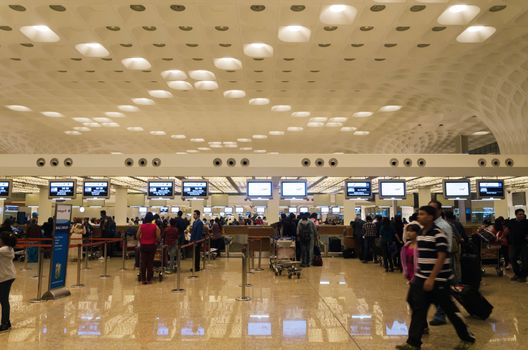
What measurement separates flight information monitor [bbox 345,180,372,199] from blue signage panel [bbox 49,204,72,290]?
9.37m

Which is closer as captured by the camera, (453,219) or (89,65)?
(453,219)

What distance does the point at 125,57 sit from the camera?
1109 cm

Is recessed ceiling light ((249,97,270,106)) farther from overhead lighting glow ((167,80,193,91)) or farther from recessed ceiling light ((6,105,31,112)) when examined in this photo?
recessed ceiling light ((6,105,31,112))

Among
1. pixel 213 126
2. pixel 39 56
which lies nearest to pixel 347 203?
pixel 213 126

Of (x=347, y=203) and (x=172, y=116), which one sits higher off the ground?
(x=172, y=116)

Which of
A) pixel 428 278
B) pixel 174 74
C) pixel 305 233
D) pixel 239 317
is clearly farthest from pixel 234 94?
A: pixel 428 278

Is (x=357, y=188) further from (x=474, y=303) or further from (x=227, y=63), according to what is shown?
(x=474, y=303)

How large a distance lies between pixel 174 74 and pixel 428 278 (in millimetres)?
10066

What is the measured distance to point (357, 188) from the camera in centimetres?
1484

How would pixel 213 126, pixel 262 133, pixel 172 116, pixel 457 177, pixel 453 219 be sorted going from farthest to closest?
pixel 262 133
pixel 213 126
pixel 172 116
pixel 457 177
pixel 453 219

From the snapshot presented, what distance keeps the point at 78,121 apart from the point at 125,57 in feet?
29.9

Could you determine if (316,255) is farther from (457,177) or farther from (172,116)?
(172,116)

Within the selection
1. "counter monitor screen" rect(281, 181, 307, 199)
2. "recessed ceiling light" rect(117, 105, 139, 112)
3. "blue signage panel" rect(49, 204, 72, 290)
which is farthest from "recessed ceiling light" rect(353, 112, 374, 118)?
"blue signage panel" rect(49, 204, 72, 290)

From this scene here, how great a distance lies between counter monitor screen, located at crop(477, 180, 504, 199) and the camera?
47.6 ft
